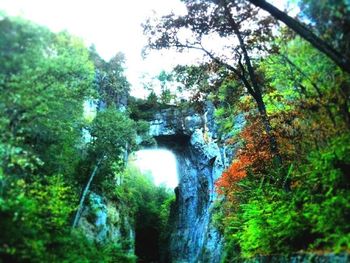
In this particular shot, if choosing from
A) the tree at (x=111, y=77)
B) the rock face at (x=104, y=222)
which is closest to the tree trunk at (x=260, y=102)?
the rock face at (x=104, y=222)

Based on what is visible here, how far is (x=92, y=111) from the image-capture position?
923 inches

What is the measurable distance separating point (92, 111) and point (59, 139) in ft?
32.7

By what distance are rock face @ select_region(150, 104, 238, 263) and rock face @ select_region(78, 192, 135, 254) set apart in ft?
Answer: 17.3

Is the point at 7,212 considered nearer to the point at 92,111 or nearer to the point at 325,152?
the point at 325,152

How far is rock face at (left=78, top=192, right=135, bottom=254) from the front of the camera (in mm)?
17969

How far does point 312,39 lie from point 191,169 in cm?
2318

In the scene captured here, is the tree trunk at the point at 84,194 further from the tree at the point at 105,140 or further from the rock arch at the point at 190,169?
the rock arch at the point at 190,169

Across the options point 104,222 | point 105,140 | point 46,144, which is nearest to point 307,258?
point 46,144

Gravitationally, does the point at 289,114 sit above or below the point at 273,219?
above

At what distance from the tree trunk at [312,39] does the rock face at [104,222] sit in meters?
12.6

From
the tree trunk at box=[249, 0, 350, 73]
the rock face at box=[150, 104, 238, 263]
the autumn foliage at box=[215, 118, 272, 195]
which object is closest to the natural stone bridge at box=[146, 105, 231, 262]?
the rock face at box=[150, 104, 238, 263]

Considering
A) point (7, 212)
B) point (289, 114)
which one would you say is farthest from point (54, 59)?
point (289, 114)

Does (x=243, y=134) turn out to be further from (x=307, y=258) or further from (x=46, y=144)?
(x=46, y=144)

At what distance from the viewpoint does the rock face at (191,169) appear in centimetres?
2653
